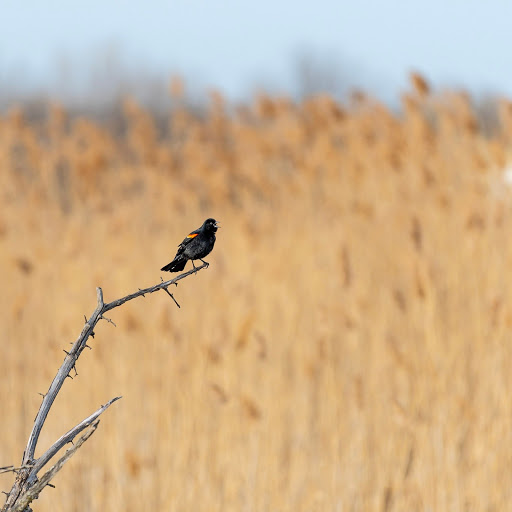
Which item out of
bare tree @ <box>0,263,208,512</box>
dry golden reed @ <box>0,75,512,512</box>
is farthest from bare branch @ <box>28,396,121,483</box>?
dry golden reed @ <box>0,75,512,512</box>

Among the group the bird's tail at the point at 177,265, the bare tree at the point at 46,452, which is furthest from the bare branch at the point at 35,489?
the bird's tail at the point at 177,265

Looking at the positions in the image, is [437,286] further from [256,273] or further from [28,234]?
[28,234]

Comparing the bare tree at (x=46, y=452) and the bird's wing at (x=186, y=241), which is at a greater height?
the bird's wing at (x=186, y=241)

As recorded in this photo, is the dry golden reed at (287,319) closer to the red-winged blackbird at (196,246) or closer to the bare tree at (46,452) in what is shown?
the red-winged blackbird at (196,246)

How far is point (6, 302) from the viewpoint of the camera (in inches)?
170

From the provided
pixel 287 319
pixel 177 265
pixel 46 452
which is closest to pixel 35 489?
pixel 46 452

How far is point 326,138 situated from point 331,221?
58 cm

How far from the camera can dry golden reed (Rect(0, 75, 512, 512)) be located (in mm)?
2906

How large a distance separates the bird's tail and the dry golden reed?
1.94 metres

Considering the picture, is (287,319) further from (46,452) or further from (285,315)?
(46,452)

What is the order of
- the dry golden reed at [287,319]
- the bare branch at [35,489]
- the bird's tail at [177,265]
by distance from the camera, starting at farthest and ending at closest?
the dry golden reed at [287,319] < the bird's tail at [177,265] < the bare branch at [35,489]

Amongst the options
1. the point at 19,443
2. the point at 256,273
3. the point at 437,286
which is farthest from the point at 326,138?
the point at 19,443

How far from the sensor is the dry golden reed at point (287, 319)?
9.53ft

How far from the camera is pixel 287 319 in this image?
3.70 metres
